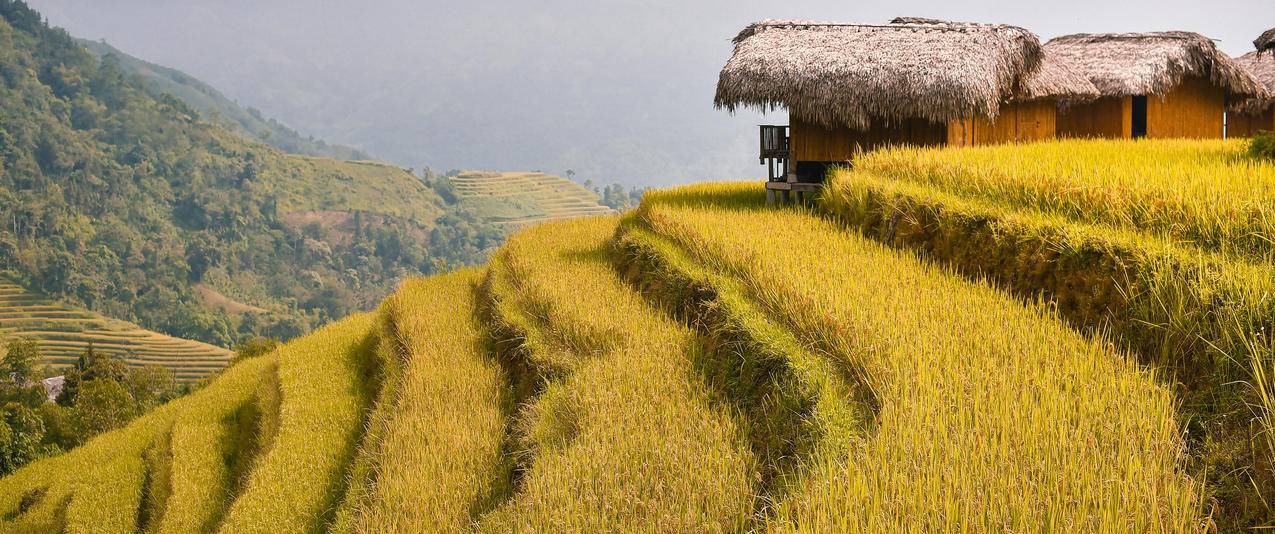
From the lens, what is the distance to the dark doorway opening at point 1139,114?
55.3 ft

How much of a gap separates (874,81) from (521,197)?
14072 cm

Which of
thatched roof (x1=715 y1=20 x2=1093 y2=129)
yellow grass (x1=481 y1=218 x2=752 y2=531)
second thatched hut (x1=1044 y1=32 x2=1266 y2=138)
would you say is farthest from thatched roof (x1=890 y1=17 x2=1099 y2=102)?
yellow grass (x1=481 y1=218 x2=752 y2=531)

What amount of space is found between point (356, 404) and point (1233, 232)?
8.09 m

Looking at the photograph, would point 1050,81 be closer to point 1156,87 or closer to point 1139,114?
point 1156,87

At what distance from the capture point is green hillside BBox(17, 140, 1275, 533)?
3189 mm

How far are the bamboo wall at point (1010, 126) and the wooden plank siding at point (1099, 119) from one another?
6.03 feet

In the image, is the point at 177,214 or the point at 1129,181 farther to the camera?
the point at 177,214

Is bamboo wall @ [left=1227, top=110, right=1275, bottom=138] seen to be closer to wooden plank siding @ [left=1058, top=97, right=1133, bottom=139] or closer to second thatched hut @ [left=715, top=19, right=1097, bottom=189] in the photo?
wooden plank siding @ [left=1058, top=97, right=1133, bottom=139]

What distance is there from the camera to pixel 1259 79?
18.6m


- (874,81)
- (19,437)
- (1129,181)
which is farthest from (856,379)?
(19,437)

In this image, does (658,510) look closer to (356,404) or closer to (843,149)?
(356,404)

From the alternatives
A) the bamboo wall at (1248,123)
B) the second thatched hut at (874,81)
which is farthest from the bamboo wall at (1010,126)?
the bamboo wall at (1248,123)

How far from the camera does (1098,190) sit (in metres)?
5.89

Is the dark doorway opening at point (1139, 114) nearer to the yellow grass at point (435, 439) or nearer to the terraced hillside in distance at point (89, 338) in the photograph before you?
the yellow grass at point (435, 439)
